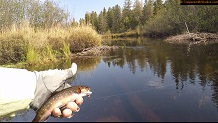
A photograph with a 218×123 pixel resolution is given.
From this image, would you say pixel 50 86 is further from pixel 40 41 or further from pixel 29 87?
pixel 40 41

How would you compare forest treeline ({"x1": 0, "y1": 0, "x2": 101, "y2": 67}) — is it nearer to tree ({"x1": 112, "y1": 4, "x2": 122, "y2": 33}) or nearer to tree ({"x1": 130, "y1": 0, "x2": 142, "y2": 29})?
tree ({"x1": 130, "y1": 0, "x2": 142, "y2": 29})

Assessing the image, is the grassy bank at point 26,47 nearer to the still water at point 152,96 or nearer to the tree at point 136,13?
the still water at point 152,96

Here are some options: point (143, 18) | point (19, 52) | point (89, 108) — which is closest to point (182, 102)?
point (89, 108)

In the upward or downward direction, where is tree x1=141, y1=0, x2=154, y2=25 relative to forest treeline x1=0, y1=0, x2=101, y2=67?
upward

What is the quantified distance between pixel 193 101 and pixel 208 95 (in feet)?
1.61

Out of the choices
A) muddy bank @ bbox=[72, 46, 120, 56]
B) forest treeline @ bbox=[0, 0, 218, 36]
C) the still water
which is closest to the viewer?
the still water

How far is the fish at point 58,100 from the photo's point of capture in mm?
1585

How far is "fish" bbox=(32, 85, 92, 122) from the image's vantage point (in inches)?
62.4

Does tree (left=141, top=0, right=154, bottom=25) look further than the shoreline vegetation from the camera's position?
Yes

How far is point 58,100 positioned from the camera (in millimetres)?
1595

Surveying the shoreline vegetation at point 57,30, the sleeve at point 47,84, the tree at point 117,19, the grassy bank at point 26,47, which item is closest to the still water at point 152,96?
the sleeve at point 47,84

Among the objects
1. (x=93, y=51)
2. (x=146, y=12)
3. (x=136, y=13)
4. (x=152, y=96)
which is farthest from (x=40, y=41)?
(x=136, y=13)

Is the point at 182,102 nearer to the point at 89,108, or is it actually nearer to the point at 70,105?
the point at 89,108

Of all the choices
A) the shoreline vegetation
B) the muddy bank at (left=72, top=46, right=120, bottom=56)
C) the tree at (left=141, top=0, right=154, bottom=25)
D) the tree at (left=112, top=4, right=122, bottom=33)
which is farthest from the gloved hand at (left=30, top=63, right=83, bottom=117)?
the tree at (left=112, top=4, right=122, bottom=33)
